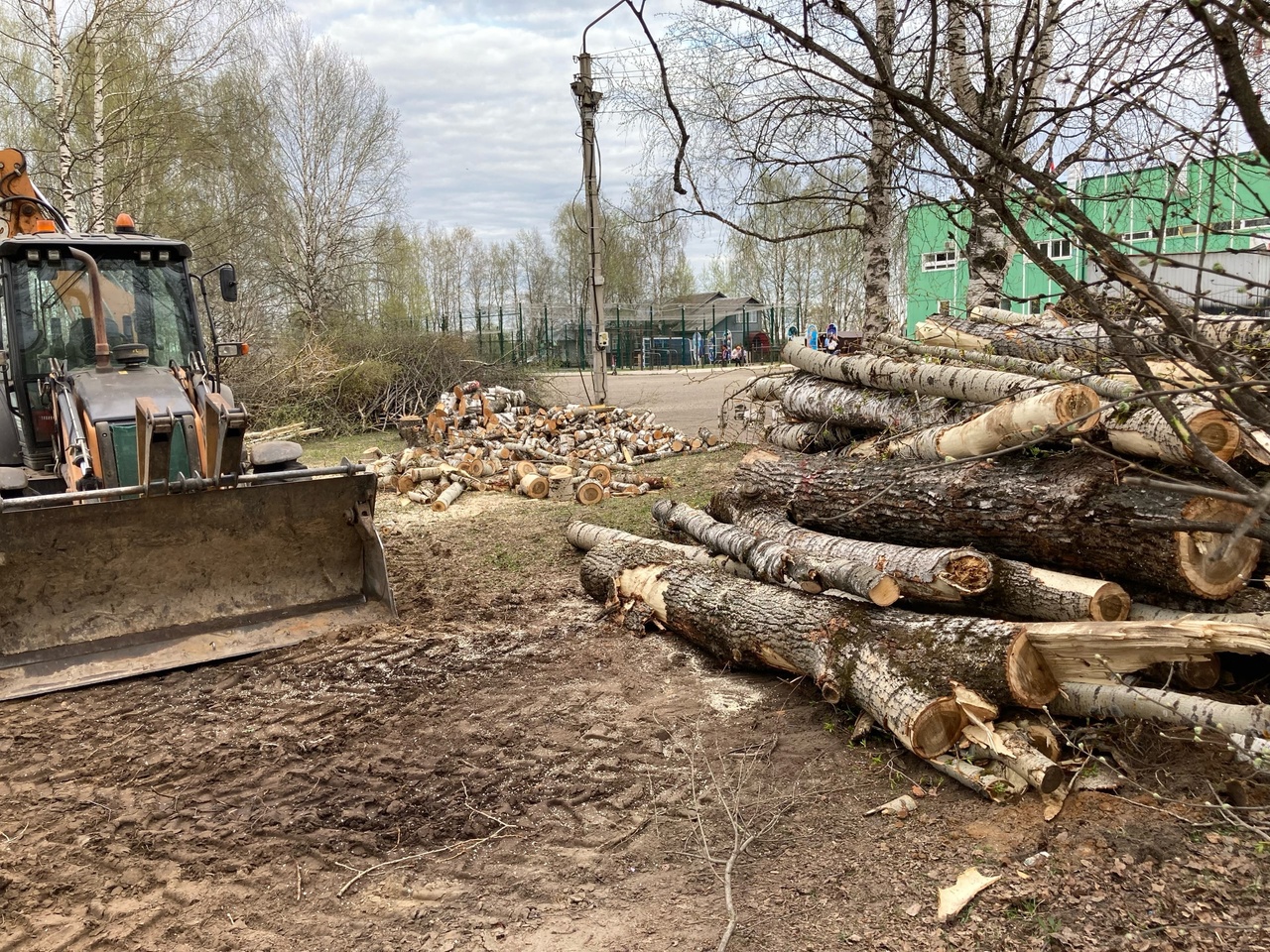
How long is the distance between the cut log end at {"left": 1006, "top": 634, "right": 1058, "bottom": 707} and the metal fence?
21.1 meters

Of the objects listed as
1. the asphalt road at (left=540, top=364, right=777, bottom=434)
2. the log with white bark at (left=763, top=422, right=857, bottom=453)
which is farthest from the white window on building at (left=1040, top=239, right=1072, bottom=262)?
the asphalt road at (left=540, top=364, right=777, bottom=434)

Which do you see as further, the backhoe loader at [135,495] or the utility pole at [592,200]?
the utility pole at [592,200]

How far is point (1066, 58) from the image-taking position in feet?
8.88

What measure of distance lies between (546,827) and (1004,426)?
128 inches

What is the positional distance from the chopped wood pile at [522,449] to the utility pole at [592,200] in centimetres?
159

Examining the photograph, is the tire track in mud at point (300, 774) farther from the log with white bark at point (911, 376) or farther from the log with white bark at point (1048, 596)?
the log with white bark at point (911, 376)

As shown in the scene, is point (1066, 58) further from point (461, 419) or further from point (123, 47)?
point (123, 47)

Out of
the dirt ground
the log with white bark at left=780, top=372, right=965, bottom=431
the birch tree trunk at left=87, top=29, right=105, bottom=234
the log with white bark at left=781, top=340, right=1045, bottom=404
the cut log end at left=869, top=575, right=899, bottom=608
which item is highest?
the birch tree trunk at left=87, top=29, right=105, bottom=234

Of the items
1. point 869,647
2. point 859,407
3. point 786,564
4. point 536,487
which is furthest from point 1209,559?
point 536,487

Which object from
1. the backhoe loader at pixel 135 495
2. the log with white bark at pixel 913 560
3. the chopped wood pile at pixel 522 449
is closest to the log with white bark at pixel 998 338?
the log with white bark at pixel 913 560

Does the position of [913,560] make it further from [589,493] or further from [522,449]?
[522,449]

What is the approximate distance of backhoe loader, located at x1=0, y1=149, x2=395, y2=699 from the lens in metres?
5.26

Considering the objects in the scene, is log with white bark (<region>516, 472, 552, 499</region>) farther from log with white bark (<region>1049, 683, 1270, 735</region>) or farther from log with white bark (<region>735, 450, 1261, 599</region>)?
log with white bark (<region>1049, 683, 1270, 735</region>)

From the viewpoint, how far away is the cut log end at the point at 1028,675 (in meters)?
3.73
